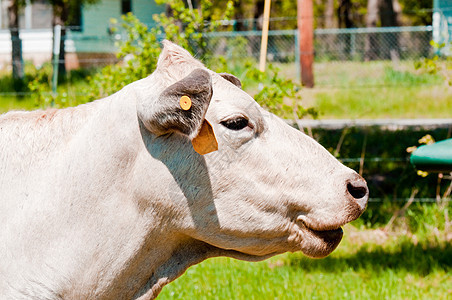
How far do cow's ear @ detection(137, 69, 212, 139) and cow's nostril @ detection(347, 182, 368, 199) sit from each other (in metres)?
0.69

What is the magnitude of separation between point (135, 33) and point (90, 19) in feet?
79.4

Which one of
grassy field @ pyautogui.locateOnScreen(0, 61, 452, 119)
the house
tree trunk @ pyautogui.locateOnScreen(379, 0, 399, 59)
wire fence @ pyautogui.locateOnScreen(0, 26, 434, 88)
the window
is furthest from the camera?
the window

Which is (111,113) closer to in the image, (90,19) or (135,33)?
(135,33)

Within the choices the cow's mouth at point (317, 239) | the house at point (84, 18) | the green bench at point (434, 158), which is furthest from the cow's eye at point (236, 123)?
the house at point (84, 18)

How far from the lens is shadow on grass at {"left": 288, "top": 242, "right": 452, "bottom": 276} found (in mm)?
5723

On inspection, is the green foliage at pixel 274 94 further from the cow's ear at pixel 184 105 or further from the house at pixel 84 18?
the house at pixel 84 18

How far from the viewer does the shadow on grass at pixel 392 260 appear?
18.8 ft

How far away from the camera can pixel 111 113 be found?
2.54m

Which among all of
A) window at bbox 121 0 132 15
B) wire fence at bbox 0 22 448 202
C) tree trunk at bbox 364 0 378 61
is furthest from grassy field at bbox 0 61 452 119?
window at bbox 121 0 132 15

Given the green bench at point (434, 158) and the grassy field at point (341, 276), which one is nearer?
the green bench at point (434, 158)

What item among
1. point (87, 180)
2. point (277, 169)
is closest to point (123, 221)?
point (87, 180)

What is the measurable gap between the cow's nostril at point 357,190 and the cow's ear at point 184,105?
2.26 ft

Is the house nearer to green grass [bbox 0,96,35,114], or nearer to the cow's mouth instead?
green grass [bbox 0,96,35,114]

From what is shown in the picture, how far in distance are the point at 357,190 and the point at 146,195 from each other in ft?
2.81
